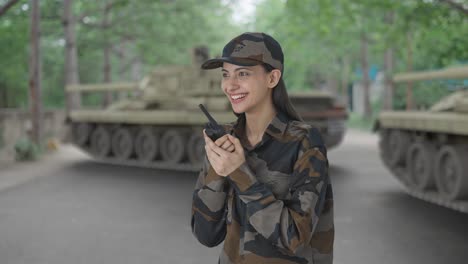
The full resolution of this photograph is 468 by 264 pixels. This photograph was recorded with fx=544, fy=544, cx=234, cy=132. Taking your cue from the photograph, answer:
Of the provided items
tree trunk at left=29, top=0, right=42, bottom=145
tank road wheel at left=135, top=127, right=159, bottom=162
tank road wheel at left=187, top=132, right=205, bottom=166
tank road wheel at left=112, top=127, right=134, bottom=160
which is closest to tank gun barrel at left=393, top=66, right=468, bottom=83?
tank road wheel at left=187, top=132, right=205, bottom=166

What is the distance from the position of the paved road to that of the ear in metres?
3.74

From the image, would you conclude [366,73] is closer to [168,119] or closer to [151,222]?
[168,119]

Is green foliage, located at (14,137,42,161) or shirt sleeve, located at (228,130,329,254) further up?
shirt sleeve, located at (228,130,329,254)

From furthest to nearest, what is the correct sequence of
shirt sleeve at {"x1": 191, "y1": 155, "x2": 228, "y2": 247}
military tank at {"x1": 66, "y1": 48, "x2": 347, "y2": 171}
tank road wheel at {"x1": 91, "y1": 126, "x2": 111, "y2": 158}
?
tank road wheel at {"x1": 91, "y1": 126, "x2": 111, "y2": 158} → military tank at {"x1": 66, "y1": 48, "x2": 347, "y2": 171} → shirt sleeve at {"x1": 191, "y1": 155, "x2": 228, "y2": 247}

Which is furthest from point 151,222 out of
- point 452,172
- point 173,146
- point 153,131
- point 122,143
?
point 122,143

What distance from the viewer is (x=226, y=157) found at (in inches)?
76.2

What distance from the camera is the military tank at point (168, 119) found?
12727 mm

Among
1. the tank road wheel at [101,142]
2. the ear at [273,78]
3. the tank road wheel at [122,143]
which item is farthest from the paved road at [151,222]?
the ear at [273,78]

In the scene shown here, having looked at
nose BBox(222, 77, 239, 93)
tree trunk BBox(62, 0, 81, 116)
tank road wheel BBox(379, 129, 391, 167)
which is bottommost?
tank road wheel BBox(379, 129, 391, 167)

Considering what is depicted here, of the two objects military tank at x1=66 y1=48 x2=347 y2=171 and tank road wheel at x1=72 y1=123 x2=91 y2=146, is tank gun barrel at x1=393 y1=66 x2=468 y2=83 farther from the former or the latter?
tank road wheel at x1=72 y1=123 x2=91 y2=146

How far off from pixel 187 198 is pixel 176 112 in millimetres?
4285

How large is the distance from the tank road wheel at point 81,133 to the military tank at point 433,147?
829 cm

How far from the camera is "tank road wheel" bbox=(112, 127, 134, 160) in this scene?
14188 millimetres

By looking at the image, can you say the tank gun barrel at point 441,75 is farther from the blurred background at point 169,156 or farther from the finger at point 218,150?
the finger at point 218,150
